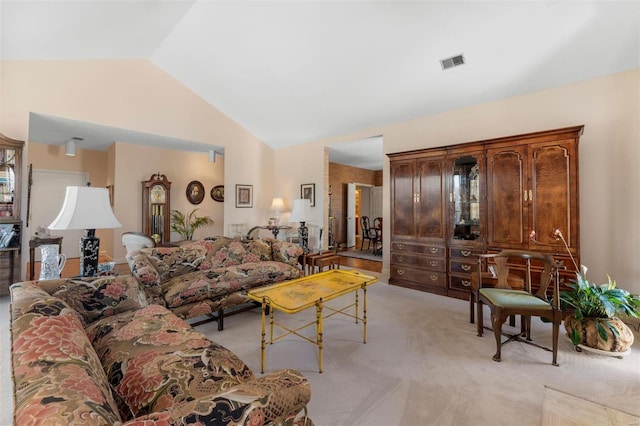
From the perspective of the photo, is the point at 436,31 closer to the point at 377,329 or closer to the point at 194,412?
the point at 377,329

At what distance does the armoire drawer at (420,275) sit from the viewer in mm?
3902

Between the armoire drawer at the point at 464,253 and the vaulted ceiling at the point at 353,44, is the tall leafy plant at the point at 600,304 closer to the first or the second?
the armoire drawer at the point at 464,253

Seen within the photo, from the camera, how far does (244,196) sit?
6.38m

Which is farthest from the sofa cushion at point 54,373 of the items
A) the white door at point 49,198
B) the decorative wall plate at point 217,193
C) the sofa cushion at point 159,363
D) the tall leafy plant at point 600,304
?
the white door at point 49,198

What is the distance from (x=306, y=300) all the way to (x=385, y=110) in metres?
3.52

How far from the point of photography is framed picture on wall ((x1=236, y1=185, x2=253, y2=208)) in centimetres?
627

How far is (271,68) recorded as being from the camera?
4.22 meters

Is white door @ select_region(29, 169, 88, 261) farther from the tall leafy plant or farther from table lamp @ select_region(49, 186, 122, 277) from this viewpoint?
the tall leafy plant

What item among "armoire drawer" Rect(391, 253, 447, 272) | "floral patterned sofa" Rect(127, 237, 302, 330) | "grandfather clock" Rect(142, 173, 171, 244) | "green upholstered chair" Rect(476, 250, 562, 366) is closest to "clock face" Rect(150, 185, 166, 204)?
"grandfather clock" Rect(142, 173, 171, 244)

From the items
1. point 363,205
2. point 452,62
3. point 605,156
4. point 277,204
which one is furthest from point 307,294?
point 363,205

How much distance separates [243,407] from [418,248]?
12.5 feet

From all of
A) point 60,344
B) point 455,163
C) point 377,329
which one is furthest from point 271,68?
point 60,344

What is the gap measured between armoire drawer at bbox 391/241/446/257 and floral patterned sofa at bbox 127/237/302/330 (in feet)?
5.15

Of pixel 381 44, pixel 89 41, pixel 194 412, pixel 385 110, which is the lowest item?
pixel 194 412
